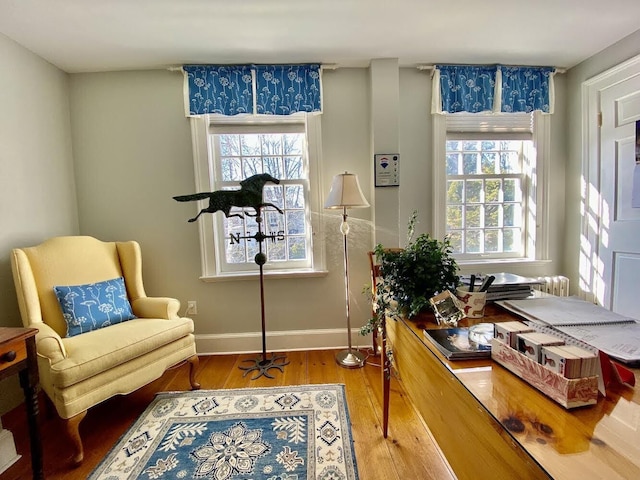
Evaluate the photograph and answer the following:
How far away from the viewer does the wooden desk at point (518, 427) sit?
1.53 feet

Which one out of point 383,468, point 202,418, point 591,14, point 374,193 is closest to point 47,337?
point 202,418

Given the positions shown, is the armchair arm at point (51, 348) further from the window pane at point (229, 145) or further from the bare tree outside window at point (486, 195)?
the bare tree outside window at point (486, 195)

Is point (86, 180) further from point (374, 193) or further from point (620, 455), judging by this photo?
point (620, 455)

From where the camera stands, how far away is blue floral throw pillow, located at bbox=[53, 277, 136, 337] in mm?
1721

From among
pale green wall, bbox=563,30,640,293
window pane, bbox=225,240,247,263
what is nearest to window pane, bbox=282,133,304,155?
window pane, bbox=225,240,247,263

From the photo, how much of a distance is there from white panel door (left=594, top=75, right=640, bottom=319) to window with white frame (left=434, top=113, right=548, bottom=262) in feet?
1.25

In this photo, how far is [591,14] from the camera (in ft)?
5.84

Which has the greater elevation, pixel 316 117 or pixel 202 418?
pixel 316 117

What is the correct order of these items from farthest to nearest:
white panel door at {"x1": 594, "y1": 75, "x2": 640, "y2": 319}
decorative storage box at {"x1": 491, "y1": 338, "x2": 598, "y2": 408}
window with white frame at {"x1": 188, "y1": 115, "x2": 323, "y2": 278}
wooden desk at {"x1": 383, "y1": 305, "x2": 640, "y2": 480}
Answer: window with white frame at {"x1": 188, "y1": 115, "x2": 323, "y2": 278}, white panel door at {"x1": 594, "y1": 75, "x2": 640, "y2": 319}, decorative storage box at {"x1": 491, "y1": 338, "x2": 598, "y2": 408}, wooden desk at {"x1": 383, "y1": 305, "x2": 640, "y2": 480}

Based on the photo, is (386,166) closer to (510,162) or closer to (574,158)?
(510,162)

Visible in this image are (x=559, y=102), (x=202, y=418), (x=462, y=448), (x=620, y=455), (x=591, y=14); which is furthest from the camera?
(x=559, y=102)

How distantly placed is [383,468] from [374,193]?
175 cm

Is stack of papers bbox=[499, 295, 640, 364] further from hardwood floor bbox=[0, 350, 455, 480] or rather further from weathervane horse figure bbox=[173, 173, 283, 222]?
weathervane horse figure bbox=[173, 173, 283, 222]

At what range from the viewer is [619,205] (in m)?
2.13
